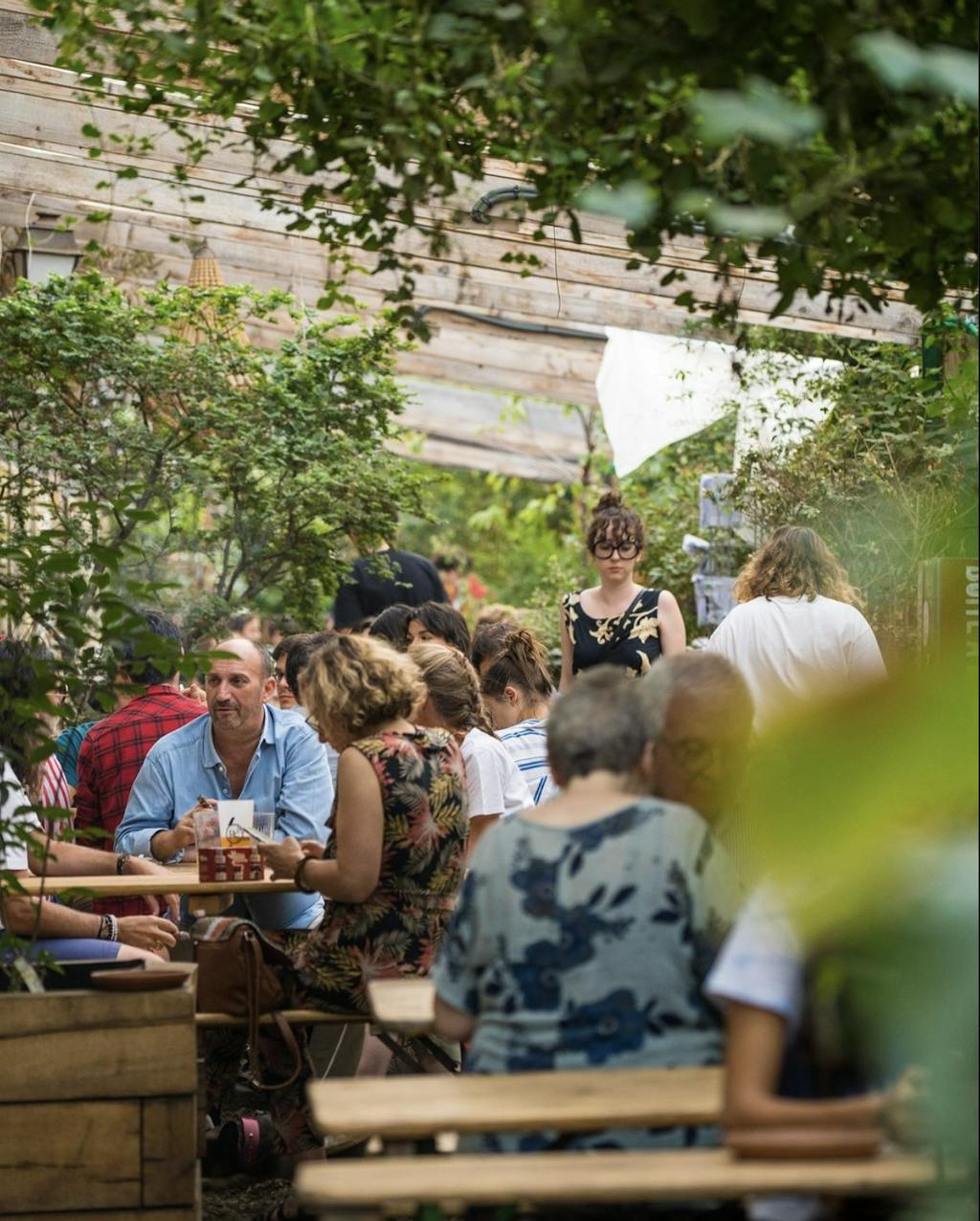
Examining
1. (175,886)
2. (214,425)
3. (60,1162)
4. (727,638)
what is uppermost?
(214,425)

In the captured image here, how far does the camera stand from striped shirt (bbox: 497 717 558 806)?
205 inches

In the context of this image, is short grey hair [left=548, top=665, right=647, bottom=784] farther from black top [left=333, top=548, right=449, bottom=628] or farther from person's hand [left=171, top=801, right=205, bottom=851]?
black top [left=333, top=548, right=449, bottom=628]

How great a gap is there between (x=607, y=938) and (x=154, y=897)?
3.04 m

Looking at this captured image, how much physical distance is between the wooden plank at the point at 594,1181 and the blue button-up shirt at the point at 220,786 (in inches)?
118

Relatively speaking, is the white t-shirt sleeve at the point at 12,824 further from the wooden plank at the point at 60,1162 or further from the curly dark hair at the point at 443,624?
the curly dark hair at the point at 443,624

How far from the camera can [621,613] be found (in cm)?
648

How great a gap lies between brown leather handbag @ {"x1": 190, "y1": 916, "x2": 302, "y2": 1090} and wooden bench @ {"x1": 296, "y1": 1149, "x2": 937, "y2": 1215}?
198 centimetres

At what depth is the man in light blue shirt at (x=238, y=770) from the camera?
514 cm

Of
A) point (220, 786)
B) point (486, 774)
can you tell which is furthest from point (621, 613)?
→ point (220, 786)

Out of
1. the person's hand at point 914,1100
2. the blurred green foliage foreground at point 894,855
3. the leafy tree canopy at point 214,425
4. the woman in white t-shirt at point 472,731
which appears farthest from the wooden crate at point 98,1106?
the leafy tree canopy at point 214,425

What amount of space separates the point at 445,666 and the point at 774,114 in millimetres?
3561

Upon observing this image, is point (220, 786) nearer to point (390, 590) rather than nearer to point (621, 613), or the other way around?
point (621, 613)

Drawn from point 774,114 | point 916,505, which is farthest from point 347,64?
point 916,505

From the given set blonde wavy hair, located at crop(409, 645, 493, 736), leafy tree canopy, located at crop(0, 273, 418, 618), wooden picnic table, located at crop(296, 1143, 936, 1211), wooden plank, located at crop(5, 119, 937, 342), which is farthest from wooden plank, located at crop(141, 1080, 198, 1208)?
leafy tree canopy, located at crop(0, 273, 418, 618)
